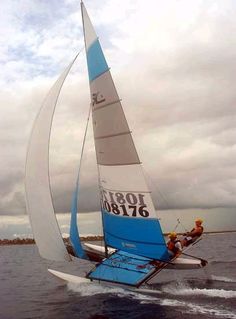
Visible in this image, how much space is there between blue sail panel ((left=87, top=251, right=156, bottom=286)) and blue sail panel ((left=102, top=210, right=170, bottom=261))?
1.32 meters

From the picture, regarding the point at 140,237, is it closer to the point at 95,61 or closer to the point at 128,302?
the point at 128,302

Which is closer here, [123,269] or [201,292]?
[123,269]

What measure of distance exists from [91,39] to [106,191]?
796cm

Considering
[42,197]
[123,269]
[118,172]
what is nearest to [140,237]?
[123,269]

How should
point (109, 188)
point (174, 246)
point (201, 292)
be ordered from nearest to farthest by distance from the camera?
point (109, 188), point (174, 246), point (201, 292)

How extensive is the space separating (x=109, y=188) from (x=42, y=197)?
11.2 feet

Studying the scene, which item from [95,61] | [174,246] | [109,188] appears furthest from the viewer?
[174,246]

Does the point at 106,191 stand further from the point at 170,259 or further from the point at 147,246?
the point at 170,259

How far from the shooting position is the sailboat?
778 inches

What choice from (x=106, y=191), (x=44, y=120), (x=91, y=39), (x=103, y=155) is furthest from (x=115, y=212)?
(x=91, y=39)

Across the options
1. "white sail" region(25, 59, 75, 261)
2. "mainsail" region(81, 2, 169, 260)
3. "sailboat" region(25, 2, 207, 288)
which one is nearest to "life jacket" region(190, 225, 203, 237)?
"sailboat" region(25, 2, 207, 288)

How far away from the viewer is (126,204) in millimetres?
20312

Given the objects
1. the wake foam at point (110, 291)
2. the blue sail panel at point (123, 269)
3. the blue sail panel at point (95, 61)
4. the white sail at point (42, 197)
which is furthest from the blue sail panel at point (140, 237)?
the blue sail panel at point (95, 61)

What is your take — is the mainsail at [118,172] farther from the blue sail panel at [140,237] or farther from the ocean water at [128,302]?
the ocean water at [128,302]
